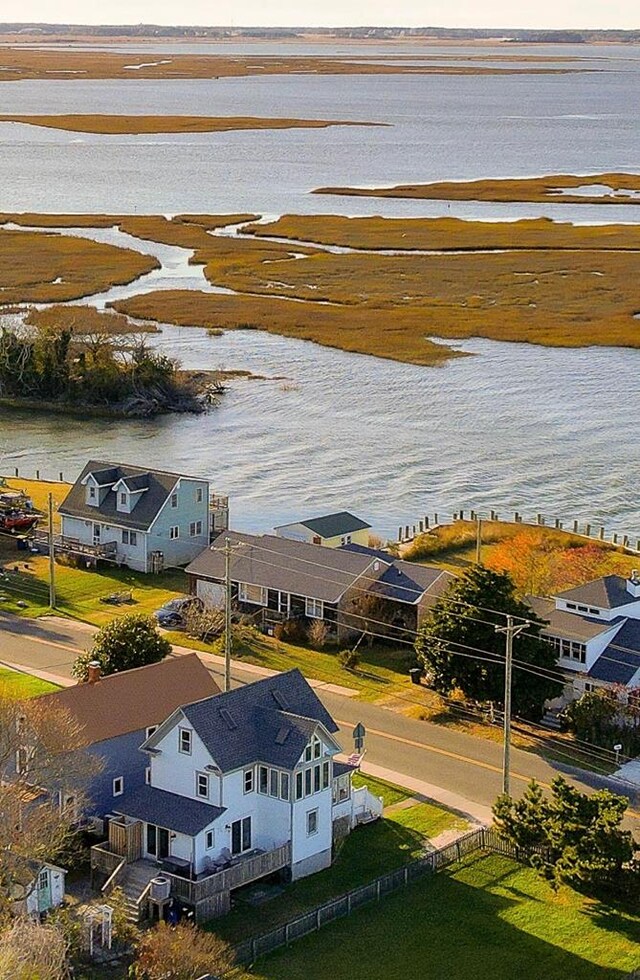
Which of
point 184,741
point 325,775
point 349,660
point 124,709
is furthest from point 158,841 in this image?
point 349,660

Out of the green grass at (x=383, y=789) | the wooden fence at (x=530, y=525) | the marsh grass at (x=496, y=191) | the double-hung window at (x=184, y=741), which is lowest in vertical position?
the wooden fence at (x=530, y=525)

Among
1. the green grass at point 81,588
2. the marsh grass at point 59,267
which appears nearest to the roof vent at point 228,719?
the green grass at point 81,588

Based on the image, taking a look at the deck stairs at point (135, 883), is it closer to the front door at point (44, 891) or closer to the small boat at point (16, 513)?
the front door at point (44, 891)

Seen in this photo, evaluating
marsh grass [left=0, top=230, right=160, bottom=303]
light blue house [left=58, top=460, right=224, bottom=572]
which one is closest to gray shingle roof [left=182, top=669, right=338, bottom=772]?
light blue house [left=58, top=460, right=224, bottom=572]

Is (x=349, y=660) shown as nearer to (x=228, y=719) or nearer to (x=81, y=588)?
(x=81, y=588)

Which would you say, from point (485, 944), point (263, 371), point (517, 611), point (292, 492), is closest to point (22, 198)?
point (263, 371)

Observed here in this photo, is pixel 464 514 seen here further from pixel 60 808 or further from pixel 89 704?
pixel 60 808
